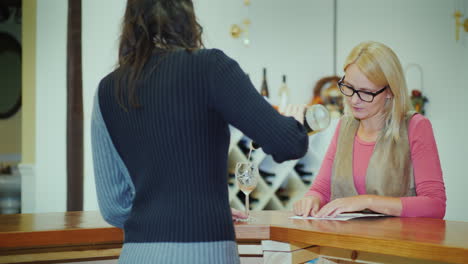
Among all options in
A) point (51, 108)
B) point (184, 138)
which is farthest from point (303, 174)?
point (184, 138)

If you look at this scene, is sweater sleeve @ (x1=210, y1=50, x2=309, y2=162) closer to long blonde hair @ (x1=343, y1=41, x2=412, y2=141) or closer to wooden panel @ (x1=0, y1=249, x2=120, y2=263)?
wooden panel @ (x1=0, y1=249, x2=120, y2=263)

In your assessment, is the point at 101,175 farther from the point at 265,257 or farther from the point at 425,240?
the point at 425,240

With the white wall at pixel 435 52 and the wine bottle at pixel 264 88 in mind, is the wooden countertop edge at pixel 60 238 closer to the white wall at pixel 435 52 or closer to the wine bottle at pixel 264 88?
the wine bottle at pixel 264 88

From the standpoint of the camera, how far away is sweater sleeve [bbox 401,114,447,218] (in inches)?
69.1

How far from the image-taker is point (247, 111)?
98 centimetres

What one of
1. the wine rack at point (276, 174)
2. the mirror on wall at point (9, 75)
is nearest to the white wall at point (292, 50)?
the wine rack at point (276, 174)

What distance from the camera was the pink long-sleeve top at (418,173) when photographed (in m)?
1.76

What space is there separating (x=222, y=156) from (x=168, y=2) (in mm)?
353

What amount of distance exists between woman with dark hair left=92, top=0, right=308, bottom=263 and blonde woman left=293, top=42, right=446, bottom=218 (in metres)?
0.84

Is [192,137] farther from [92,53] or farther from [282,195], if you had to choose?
[92,53]

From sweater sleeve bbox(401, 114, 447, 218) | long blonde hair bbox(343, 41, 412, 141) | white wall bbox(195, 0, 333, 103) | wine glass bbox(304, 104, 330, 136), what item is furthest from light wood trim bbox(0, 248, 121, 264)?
white wall bbox(195, 0, 333, 103)

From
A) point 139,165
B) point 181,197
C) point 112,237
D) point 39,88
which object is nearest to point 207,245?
point 181,197

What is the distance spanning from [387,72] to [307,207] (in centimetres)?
61

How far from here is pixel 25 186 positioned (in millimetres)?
4188
